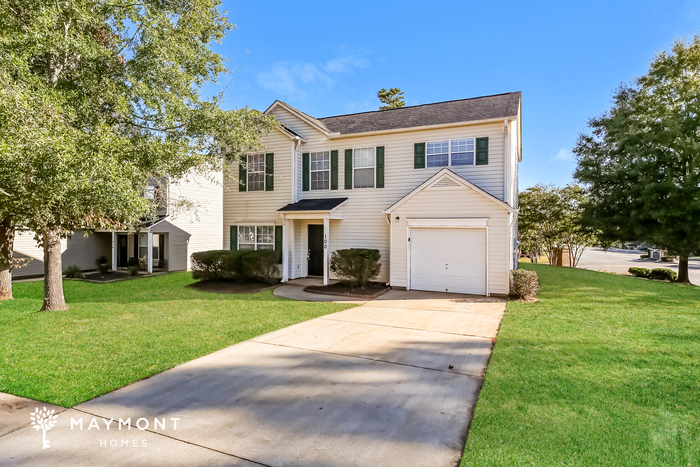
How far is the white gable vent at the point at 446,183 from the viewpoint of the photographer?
38.5ft

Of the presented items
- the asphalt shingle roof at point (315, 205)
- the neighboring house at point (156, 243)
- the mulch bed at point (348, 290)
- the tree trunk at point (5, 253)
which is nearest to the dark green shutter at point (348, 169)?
the asphalt shingle roof at point (315, 205)

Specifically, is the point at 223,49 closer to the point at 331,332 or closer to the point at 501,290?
the point at 331,332

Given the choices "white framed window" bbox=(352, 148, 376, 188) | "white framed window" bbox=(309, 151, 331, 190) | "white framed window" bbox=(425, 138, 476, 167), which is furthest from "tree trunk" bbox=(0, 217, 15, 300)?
"white framed window" bbox=(425, 138, 476, 167)

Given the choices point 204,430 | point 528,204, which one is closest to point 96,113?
point 204,430

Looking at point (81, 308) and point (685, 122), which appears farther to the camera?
point (685, 122)

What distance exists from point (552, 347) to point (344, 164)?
1015 cm

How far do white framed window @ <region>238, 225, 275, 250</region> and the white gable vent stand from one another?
691cm

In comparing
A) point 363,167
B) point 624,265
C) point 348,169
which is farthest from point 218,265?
point 624,265

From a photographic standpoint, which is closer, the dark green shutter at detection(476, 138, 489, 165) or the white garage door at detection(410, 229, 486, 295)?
the white garage door at detection(410, 229, 486, 295)

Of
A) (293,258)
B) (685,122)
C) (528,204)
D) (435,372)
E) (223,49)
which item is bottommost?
(435,372)

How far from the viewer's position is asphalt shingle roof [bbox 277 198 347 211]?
13.6 meters

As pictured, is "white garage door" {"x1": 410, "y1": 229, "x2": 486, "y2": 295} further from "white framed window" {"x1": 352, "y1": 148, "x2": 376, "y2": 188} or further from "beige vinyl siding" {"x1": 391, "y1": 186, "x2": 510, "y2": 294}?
"white framed window" {"x1": 352, "y1": 148, "x2": 376, "y2": 188}

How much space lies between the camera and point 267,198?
1514 centimetres

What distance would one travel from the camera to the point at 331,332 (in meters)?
7.20
